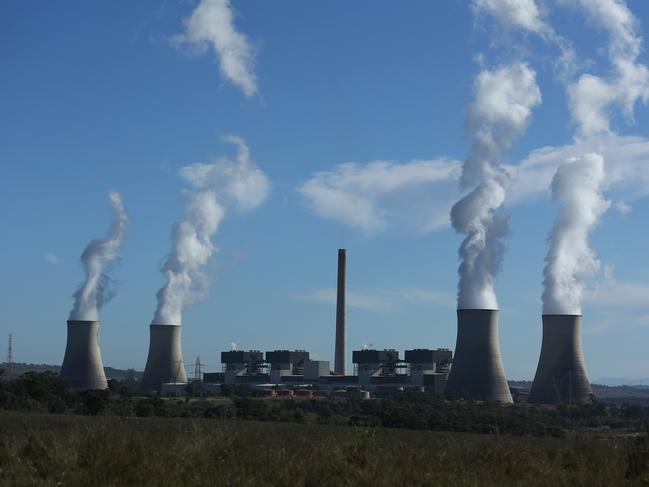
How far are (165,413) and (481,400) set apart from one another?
30824mm

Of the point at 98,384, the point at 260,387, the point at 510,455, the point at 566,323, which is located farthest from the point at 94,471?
the point at 260,387

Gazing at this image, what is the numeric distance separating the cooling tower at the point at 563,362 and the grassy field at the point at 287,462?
49112 mm

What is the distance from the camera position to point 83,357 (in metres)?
68.3

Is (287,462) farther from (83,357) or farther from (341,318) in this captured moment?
(341,318)

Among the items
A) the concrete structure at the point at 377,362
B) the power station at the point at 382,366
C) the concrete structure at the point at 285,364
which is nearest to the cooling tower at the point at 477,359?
the power station at the point at 382,366

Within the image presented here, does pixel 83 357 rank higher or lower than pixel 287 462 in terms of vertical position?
higher

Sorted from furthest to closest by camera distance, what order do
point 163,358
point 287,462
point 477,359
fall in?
point 163,358
point 477,359
point 287,462

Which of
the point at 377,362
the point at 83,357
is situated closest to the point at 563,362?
the point at 83,357

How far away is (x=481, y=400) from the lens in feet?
205

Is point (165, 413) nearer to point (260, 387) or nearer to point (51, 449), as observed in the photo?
point (51, 449)

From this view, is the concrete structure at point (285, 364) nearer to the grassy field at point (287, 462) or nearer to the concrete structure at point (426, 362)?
the concrete structure at point (426, 362)

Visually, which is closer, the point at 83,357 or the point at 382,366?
the point at 83,357

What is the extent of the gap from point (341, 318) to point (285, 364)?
12293mm

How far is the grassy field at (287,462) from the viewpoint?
10267 millimetres
